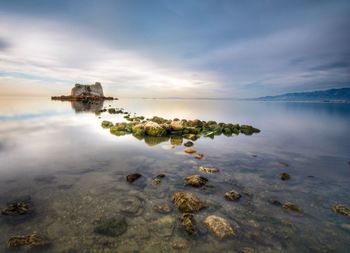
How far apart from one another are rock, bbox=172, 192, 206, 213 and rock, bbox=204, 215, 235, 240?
30.4 inches

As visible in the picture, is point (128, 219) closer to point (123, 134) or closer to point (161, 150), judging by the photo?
point (161, 150)

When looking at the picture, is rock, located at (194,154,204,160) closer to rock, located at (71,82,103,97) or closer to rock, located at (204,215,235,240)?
rock, located at (204,215,235,240)

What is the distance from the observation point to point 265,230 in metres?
6.71

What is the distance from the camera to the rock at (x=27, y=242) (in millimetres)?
5672

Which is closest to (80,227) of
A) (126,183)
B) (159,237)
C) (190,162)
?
(159,237)

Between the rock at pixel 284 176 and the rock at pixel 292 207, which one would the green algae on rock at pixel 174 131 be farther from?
the rock at pixel 292 207

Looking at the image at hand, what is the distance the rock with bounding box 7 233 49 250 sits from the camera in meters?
5.67

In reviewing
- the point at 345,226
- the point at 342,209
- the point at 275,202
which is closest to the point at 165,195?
the point at 275,202

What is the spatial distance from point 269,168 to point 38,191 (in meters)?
12.7

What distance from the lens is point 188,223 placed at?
6.73 meters

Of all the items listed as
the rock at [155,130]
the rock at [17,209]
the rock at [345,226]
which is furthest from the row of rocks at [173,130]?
the rock at [345,226]

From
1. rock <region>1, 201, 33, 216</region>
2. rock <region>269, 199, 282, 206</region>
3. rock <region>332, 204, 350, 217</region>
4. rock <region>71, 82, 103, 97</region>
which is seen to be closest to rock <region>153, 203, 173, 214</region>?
rock <region>269, 199, 282, 206</region>

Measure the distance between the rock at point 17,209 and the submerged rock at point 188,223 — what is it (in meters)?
5.60

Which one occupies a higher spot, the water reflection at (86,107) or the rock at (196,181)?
the rock at (196,181)
